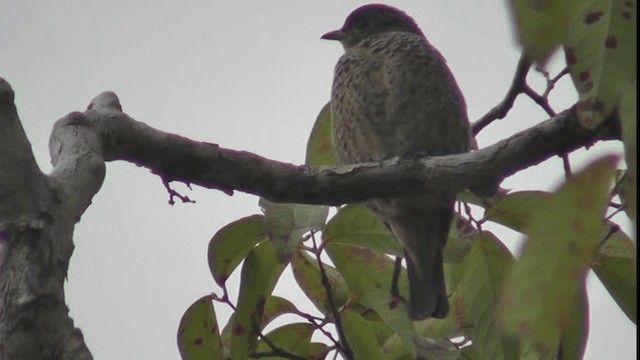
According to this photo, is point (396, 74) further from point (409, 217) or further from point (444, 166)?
point (444, 166)

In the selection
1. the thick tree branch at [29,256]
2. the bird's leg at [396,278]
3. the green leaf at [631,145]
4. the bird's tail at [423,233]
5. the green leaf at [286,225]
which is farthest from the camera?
the bird's tail at [423,233]

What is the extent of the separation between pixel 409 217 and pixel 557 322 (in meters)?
2.64

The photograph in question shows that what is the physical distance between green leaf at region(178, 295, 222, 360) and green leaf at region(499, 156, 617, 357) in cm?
167

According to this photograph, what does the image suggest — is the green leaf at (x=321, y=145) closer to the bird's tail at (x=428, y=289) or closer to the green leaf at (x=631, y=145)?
the bird's tail at (x=428, y=289)

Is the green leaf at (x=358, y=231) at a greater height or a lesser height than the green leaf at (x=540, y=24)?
greater

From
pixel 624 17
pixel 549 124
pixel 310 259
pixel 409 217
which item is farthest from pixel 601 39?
pixel 409 217

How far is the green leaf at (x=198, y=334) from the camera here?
7.44 ft

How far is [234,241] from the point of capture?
2.19 m

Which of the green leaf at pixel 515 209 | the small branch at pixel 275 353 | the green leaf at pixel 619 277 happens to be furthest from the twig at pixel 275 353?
the green leaf at pixel 619 277

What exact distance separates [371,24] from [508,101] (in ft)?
5.41

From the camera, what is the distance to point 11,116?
1.54 metres

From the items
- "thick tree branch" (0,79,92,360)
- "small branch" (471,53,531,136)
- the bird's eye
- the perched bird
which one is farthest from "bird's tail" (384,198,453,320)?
"thick tree branch" (0,79,92,360)

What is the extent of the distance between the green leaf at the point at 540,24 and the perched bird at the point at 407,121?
95.3 inches

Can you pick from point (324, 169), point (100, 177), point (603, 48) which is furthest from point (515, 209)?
point (603, 48)
